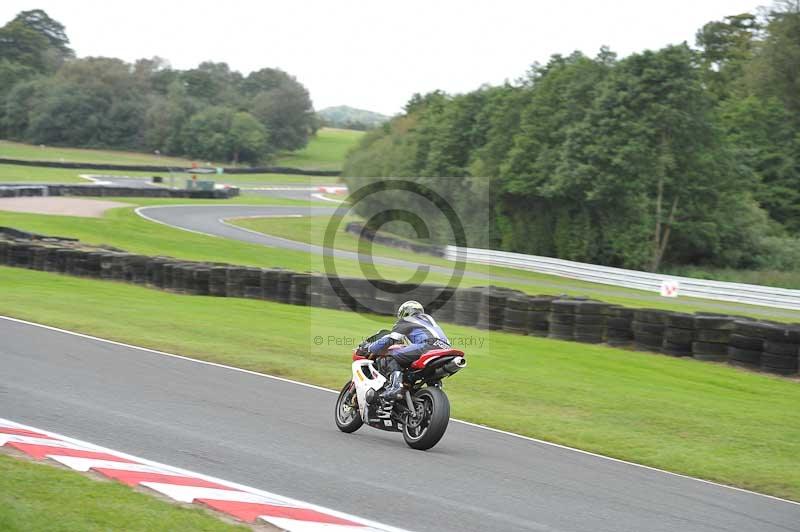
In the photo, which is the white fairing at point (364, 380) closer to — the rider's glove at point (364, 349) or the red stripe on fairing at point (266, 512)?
the rider's glove at point (364, 349)

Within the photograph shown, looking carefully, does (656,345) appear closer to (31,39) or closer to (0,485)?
(0,485)

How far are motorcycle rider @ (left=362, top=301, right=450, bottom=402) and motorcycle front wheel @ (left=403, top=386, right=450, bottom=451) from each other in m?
0.26

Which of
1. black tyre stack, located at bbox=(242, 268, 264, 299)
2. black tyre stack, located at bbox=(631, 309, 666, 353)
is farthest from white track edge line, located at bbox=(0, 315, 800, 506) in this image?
black tyre stack, located at bbox=(631, 309, 666, 353)

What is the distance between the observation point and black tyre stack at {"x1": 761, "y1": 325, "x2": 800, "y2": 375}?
14750mm

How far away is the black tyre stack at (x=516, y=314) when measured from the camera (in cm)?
1800

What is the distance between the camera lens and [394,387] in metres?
9.19

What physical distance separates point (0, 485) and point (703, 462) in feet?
21.6

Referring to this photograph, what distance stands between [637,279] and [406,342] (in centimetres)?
2809

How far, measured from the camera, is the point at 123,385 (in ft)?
37.8

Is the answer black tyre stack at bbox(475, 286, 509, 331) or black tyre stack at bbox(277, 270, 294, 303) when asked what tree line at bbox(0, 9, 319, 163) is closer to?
black tyre stack at bbox(277, 270, 294, 303)

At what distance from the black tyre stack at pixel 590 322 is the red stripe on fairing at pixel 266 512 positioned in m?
11.5

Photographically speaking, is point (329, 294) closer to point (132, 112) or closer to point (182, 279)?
point (182, 279)

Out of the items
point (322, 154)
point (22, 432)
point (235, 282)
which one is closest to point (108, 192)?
point (235, 282)

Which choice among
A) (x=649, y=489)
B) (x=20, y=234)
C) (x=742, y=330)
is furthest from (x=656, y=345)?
(x=20, y=234)
